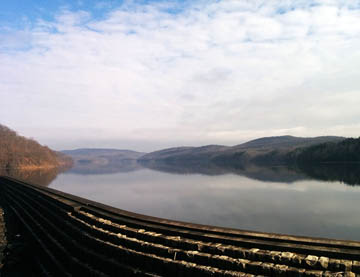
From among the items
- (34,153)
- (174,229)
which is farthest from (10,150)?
(174,229)

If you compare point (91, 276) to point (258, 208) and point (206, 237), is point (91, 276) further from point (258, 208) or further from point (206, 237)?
point (258, 208)

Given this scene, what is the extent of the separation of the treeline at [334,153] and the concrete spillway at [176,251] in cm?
10033

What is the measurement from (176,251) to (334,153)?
109m

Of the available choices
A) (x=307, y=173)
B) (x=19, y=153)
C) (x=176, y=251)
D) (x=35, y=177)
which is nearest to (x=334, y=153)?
(x=307, y=173)

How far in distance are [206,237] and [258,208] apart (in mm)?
18316

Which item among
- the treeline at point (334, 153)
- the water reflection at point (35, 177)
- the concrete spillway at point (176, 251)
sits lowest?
the water reflection at point (35, 177)

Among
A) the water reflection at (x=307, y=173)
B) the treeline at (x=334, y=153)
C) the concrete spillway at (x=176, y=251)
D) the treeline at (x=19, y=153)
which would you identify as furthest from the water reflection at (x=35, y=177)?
the treeline at (x=334, y=153)

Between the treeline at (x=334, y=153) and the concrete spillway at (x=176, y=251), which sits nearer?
the concrete spillway at (x=176, y=251)

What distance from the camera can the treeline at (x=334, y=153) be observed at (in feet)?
298

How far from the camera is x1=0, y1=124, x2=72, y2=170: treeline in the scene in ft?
352

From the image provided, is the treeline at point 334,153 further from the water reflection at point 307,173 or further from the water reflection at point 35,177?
the water reflection at point 35,177

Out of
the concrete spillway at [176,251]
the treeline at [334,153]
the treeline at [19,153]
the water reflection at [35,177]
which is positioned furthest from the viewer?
the treeline at [19,153]

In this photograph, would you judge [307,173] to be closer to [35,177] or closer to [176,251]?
[176,251]

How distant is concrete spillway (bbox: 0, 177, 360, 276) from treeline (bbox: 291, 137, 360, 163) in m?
100
